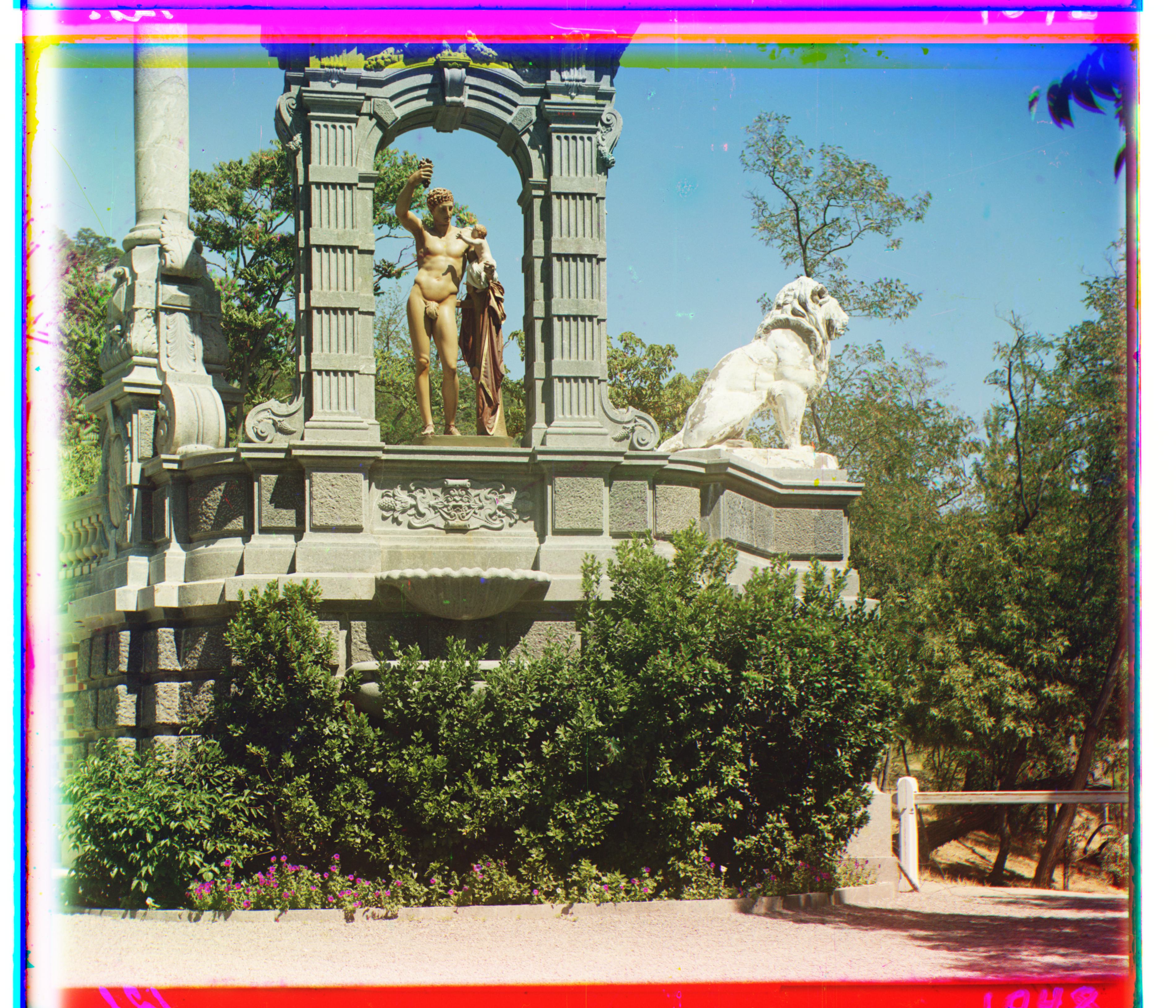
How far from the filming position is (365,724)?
11461mm

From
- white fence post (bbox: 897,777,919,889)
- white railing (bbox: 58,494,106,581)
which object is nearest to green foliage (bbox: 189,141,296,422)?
white railing (bbox: 58,494,106,581)

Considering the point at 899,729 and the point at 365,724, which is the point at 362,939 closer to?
the point at 365,724

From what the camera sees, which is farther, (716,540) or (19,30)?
(716,540)

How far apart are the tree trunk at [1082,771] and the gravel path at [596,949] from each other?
9221mm

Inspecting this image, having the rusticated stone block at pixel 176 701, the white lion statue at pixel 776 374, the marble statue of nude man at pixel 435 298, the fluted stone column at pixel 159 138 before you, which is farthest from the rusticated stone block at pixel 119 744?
the white lion statue at pixel 776 374

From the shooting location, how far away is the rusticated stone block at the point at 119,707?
41.4 ft

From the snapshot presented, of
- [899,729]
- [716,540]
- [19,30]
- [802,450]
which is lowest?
[899,729]

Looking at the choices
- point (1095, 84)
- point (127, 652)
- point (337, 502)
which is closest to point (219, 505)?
point (337, 502)

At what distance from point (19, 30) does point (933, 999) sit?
23.9 ft

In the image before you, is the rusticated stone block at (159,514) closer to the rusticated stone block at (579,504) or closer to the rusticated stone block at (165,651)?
the rusticated stone block at (165,651)

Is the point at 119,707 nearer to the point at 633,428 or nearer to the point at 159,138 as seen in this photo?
the point at 633,428

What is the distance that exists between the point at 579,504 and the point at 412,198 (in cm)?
337

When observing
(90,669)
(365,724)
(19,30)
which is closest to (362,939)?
(365,724)

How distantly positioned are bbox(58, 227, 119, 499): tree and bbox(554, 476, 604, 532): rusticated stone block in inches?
445
